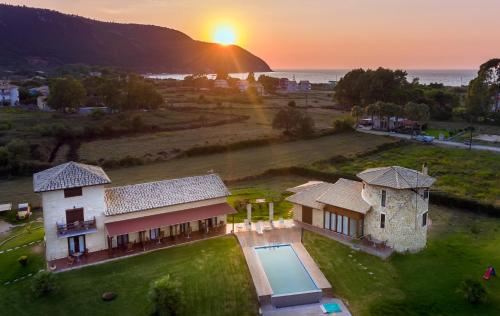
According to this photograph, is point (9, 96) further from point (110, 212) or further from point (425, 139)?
point (425, 139)

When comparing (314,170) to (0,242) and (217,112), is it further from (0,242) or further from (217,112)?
(217,112)

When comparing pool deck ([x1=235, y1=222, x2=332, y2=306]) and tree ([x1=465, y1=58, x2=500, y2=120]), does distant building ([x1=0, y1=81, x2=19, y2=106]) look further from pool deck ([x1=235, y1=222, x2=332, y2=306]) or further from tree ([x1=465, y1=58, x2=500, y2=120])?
tree ([x1=465, y1=58, x2=500, y2=120])

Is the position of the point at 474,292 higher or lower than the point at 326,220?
lower

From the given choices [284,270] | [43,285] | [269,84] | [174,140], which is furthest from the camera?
[269,84]

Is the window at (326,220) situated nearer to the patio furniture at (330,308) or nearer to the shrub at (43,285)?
the patio furniture at (330,308)

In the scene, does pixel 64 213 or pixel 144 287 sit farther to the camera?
pixel 64 213

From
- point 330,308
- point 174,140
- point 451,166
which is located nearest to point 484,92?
point 451,166

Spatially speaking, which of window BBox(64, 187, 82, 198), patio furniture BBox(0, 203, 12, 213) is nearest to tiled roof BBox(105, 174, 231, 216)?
window BBox(64, 187, 82, 198)

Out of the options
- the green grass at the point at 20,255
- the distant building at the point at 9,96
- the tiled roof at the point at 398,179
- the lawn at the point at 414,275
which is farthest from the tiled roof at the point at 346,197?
the distant building at the point at 9,96
